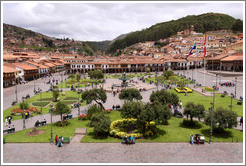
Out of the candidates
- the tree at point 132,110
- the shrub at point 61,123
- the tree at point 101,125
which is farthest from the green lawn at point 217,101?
the shrub at point 61,123

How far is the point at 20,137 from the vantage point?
13406mm

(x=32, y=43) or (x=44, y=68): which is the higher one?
(x=32, y=43)

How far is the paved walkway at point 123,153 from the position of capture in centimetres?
983

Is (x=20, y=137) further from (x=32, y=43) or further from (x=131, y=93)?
(x=32, y=43)

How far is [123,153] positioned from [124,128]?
4483mm

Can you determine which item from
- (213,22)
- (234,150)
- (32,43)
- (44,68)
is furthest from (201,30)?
(234,150)

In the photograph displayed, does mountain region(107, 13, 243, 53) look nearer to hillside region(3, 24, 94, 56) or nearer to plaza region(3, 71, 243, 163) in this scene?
hillside region(3, 24, 94, 56)

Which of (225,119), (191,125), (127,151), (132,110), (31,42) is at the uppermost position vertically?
(31,42)

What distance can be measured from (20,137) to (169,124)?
11699mm

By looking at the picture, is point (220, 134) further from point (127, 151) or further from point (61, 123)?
point (61, 123)

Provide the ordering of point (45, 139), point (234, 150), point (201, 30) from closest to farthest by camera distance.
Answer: point (234, 150), point (45, 139), point (201, 30)

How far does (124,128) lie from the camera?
1519 cm

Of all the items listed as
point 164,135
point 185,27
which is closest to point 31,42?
point 185,27

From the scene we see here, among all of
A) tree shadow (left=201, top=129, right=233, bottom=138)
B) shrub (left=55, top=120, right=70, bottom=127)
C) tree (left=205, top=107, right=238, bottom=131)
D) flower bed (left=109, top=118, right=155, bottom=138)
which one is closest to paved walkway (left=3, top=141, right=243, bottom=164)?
flower bed (left=109, top=118, right=155, bottom=138)
